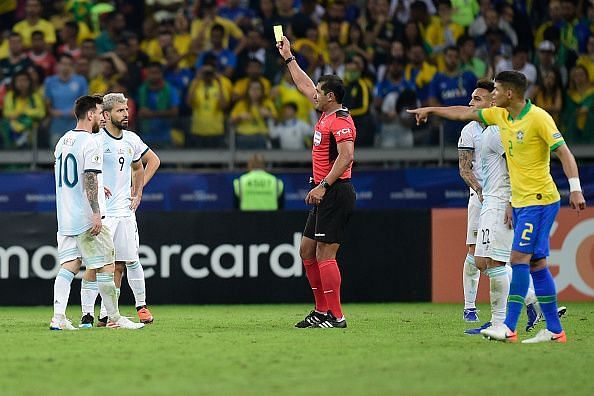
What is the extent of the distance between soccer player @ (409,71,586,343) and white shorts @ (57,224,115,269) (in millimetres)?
3980

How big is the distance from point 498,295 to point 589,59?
392 inches

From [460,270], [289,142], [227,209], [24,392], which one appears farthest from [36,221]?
[24,392]

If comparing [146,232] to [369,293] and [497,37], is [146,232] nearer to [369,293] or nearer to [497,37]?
[369,293]

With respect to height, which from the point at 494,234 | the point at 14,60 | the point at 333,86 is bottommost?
the point at 494,234

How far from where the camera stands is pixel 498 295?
1172 centimetres

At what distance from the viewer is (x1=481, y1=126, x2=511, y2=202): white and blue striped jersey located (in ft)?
39.6

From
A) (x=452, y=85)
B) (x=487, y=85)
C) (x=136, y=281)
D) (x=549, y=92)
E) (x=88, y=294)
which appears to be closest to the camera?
(x=487, y=85)

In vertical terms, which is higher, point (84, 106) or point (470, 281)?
point (84, 106)

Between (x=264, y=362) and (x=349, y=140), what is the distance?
147 inches

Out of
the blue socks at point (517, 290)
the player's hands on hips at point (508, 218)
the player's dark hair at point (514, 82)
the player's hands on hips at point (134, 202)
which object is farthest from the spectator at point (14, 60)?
the blue socks at point (517, 290)

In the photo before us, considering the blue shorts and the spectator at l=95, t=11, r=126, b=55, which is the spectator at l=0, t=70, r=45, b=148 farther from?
the blue shorts

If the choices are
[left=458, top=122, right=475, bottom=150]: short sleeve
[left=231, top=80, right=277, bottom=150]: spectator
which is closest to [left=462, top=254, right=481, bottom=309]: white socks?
[left=458, top=122, right=475, bottom=150]: short sleeve

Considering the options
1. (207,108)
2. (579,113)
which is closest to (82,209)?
(207,108)

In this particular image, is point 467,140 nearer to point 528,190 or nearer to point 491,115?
point 491,115
